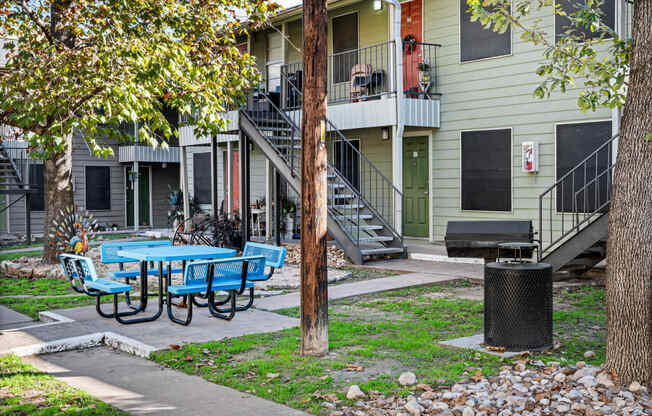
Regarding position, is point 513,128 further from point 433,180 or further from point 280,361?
point 280,361

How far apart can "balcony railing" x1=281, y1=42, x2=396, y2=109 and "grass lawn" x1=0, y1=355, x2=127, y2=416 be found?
10034 millimetres

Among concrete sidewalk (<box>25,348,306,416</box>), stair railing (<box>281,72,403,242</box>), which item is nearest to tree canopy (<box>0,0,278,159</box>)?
concrete sidewalk (<box>25,348,306,416</box>)

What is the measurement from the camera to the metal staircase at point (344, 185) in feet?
41.9

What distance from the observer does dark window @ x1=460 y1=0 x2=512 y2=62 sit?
43.1 ft

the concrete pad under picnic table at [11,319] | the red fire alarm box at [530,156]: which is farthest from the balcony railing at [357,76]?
the concrete pad under picnic table at [11,319]

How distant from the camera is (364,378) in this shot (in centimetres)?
527

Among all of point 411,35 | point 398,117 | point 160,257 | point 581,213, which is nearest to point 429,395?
point 160,257

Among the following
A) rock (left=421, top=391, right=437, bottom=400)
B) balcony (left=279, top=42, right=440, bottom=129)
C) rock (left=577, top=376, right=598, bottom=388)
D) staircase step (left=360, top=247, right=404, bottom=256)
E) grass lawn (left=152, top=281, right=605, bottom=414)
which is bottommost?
grass lawn (left=152, top=281, right=605, bottom=414)

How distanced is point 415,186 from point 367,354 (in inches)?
376

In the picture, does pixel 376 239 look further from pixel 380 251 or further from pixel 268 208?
pixel 268 208

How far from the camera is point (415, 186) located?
15.2 meters

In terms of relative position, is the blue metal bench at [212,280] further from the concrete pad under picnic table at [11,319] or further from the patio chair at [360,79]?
the patio chair at [360,79]

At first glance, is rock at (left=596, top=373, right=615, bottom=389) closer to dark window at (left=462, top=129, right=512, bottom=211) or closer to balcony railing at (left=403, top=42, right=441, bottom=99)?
dark window at (left=462, top=129, right=512, bottom=211)

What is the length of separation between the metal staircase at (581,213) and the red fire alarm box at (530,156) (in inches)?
24.2
